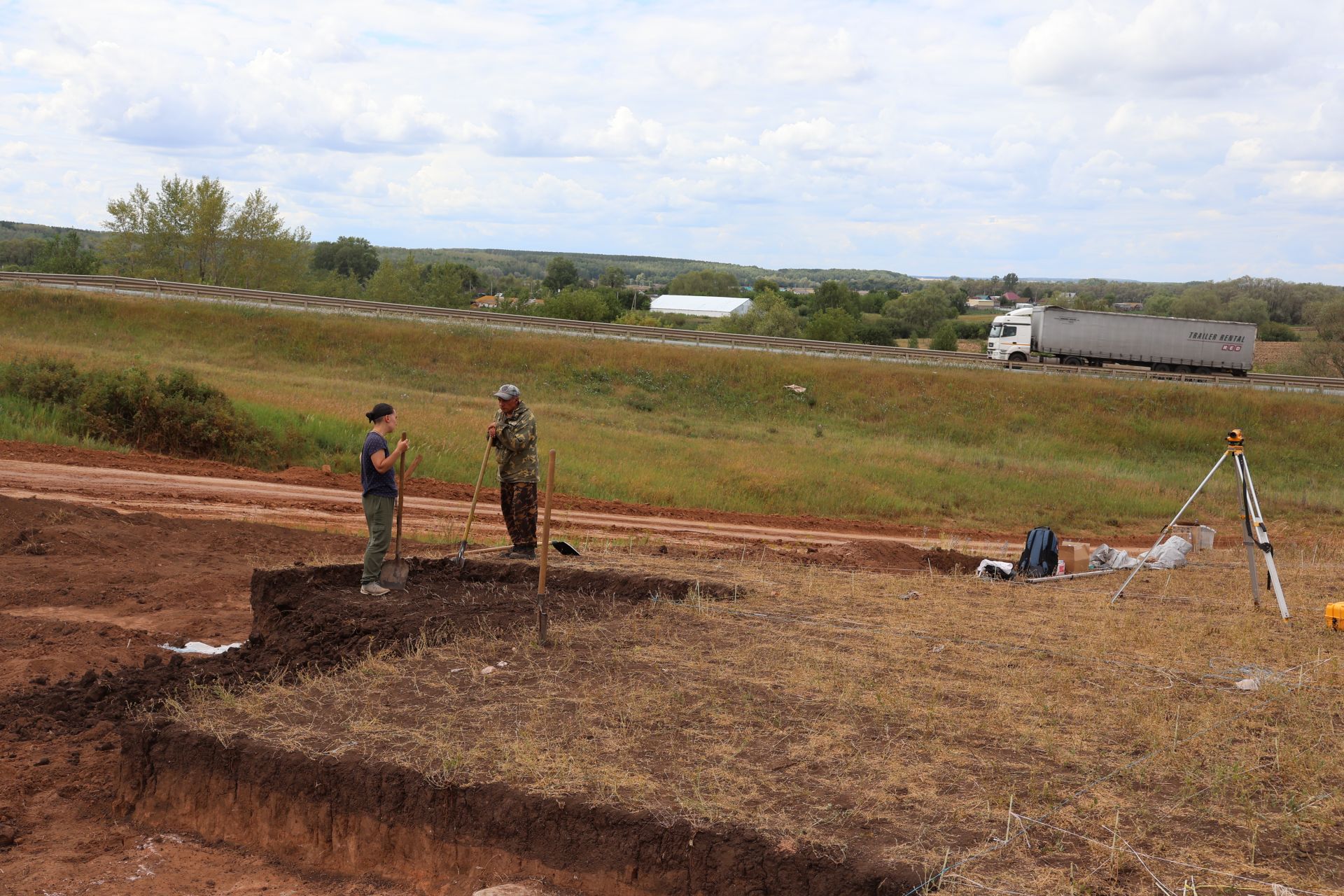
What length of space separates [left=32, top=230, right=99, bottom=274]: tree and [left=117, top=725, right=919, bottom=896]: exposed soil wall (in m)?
72.5

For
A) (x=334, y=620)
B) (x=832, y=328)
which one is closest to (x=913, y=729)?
(x=334, y=620)

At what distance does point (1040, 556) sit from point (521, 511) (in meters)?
6.87

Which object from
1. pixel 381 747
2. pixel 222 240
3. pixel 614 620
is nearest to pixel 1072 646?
pixel 614 620

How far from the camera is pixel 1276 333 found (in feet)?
288

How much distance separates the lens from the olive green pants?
986 cm

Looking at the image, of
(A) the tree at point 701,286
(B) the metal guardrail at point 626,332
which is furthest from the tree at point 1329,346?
(A) the tree at point 701,286

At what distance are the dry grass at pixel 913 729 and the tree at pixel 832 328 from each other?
6671 cm

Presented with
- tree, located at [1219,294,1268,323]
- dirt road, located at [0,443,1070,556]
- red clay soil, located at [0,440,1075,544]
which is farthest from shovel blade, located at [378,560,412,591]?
tree, located at [1219,294,1268,323]

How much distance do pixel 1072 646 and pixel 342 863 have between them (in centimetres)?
645

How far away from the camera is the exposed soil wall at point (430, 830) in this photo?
211 inches

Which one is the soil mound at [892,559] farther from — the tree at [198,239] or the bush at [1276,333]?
the bush at [1276,333]

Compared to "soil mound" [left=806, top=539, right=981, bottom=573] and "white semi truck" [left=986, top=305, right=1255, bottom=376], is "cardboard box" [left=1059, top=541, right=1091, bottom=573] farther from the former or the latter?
"white semi truck" [left=986, top=305, right=1255, bottom=376]

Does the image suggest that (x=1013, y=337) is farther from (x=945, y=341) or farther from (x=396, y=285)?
(x=396, y=285)

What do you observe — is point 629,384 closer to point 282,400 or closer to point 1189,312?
point 282,400
